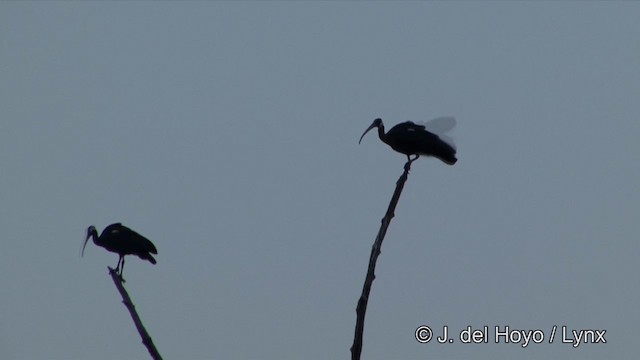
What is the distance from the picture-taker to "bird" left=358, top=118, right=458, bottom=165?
17.6 metres

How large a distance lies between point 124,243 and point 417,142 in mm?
5359

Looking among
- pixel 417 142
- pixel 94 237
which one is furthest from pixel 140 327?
pixel 94 237

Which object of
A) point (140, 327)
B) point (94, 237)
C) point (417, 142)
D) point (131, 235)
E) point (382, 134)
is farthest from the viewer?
point (94, 237)

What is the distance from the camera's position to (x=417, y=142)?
706 inches

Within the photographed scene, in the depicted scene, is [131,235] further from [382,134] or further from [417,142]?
[417,142]

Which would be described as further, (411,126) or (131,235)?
(131,235)

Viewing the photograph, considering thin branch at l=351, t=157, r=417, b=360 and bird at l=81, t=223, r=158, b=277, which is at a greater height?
bird at l=81, t=223, r=158, b=277

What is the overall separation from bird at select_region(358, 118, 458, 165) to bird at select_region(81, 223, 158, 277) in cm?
439

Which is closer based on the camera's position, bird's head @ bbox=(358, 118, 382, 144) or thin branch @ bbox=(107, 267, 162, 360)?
thin branch @ bbox=(107, 267, 162, 360)

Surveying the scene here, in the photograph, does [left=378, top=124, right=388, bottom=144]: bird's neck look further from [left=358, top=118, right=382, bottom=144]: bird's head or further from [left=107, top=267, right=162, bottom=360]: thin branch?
[left=107, top=267, right=162, bottom=360]: thin branch

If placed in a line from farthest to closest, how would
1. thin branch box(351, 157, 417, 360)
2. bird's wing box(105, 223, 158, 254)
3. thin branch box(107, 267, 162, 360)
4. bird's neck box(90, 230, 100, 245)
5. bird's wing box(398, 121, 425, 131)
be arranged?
bird's neck box(90, 230, 100, 245) → bird's wing box(105, 223, 158, 254) → bird's wing box(398, 121, 425, 131) → thin branch box(107, 267, 162, 360) → thin branch box(351, 157, 417, 360)

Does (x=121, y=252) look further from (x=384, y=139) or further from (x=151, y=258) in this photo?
(x=384, y=139)

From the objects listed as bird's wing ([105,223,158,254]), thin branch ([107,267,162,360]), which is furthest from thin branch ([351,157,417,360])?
bird's wing ([105,223,158,254])

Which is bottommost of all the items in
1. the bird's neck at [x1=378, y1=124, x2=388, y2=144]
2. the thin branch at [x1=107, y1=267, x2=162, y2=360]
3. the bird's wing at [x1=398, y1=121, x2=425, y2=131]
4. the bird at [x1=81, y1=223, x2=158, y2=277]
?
the thin branch at [x1=107, y1=267, x2=162, y2=360]
